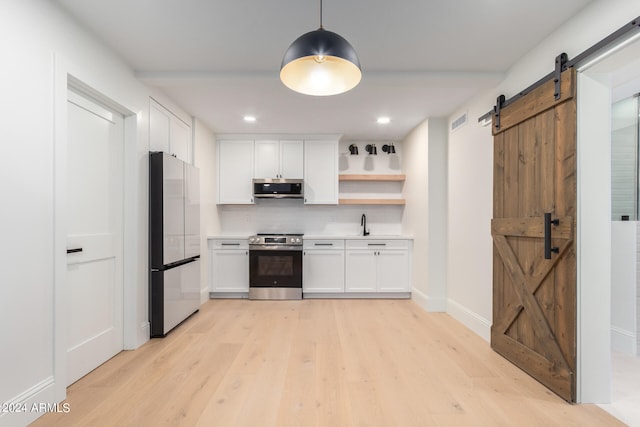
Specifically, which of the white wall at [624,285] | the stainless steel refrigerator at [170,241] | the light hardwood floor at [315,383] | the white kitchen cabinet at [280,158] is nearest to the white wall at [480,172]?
the light hardwood floor at [315,383]

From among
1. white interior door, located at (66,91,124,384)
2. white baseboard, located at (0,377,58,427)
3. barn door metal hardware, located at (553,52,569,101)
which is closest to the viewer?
white baseboard, located at (0,377,58,427)

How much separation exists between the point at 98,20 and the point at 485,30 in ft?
8.58

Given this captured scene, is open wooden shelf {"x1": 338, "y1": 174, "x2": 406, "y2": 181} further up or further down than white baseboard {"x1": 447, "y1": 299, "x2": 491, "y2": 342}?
further up

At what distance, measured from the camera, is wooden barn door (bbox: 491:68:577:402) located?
2.11 meters

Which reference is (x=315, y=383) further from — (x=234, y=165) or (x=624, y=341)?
(x=234, y=165)

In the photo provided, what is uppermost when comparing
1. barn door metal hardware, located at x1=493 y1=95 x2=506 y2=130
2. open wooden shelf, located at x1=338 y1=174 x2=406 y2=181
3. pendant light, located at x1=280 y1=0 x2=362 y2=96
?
barn door metal hardware, located at x1=493 y1=95 x2=506 y2=130

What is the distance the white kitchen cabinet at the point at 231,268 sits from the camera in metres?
4.80

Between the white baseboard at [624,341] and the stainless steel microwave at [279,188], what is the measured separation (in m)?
3.72

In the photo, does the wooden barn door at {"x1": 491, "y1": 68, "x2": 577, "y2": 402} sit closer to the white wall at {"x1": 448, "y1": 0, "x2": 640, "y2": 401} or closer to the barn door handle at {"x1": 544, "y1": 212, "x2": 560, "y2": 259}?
the barn door handle at {"x1": 544, "y1": 212, "x2": 560, "y2": 259}

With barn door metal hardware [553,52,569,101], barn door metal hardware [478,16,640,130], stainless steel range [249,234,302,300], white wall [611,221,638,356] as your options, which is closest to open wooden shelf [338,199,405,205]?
stainless steel range [249,234,302,300]

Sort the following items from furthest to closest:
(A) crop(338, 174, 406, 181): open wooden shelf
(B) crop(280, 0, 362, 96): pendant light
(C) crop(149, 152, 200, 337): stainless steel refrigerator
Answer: (A) crop(338, 174, 406, 181): open wooden shelf
(C) crop(149, 152, 200, 337): stainless steel refrigerator
(B) crop(280, 0, 362, 96): pendant light

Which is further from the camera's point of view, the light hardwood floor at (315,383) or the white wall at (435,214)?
the white wall at (435,214)

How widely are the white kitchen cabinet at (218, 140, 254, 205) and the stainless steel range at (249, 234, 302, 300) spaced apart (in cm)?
77

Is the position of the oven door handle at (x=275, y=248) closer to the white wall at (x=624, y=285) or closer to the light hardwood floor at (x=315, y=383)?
the light hardwood floor at (x=315, y=383)
